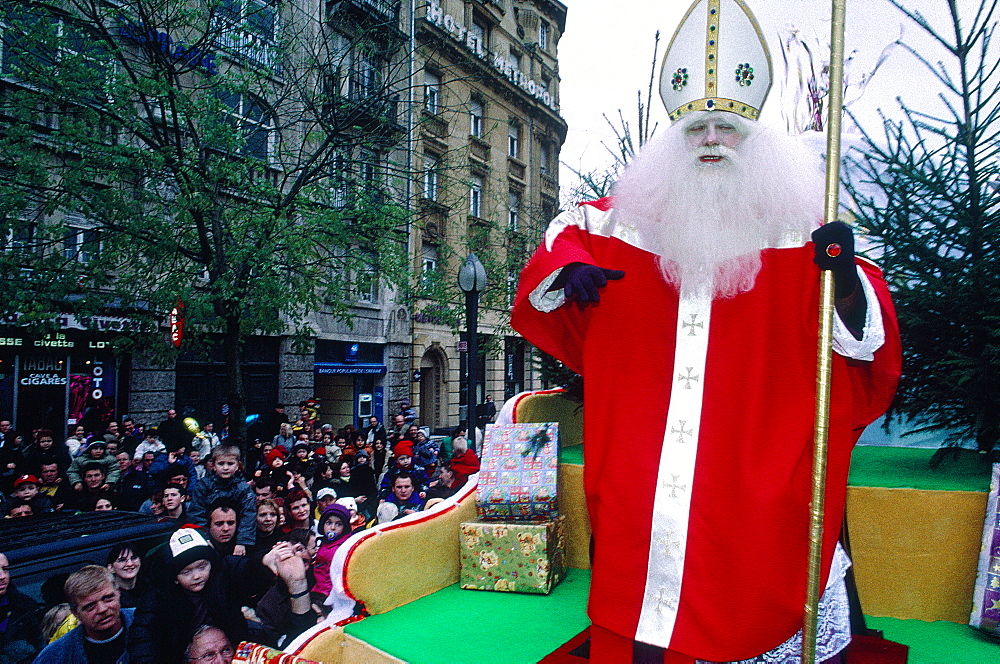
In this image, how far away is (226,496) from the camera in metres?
5.32

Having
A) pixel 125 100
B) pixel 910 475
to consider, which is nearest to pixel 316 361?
pixel 125 100

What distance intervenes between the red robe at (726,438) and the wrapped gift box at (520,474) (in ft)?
4.14

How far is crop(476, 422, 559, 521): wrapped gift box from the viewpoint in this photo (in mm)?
3908

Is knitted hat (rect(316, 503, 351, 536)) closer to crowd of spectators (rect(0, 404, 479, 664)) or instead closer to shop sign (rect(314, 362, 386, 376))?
crowd of spectators (rect(0, 404, 479, 664))

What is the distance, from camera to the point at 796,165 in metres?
2.66

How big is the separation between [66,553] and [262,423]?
8.15 metres

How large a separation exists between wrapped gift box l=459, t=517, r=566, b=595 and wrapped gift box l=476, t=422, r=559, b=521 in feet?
0.38

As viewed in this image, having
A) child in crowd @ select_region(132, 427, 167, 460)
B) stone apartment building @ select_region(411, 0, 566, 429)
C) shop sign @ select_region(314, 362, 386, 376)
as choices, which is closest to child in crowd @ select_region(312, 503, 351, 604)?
child in crowd @ select_region(132, 427, 167, 460)

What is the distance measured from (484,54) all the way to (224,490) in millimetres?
17673

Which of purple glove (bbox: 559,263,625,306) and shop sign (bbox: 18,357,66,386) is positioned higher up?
purple glove (bbox: 559,263,625,306)

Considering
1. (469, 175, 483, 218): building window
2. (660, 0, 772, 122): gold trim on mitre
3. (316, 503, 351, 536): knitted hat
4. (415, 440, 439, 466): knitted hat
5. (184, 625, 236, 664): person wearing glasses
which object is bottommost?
(184, 625, 236, 664): person wearing glasses

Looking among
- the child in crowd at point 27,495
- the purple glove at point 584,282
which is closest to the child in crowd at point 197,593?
the child in crowd at point 27,495

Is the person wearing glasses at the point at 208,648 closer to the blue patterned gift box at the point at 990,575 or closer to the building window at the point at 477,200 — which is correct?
the blue patterned gift box at the point at 990,575

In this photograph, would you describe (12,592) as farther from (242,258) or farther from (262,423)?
(262,423)
